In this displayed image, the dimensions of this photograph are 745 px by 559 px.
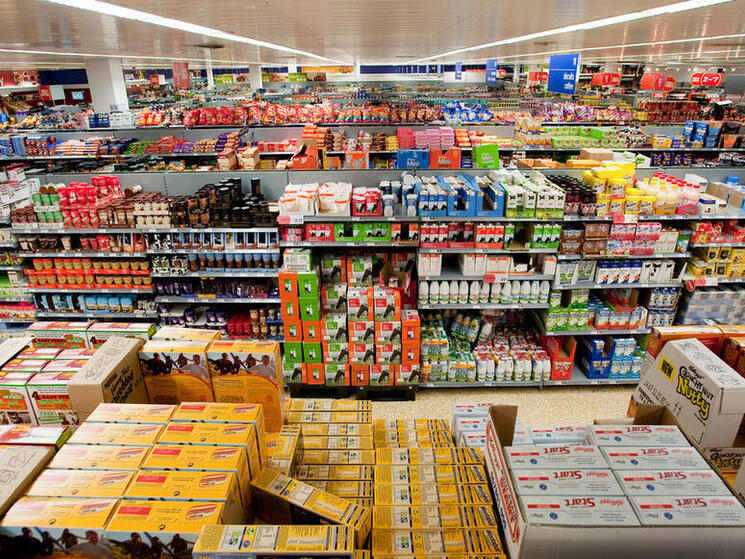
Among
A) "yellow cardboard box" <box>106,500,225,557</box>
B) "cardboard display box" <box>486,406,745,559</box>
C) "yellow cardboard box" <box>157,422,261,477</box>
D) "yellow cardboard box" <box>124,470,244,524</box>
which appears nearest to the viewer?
"cardboard display box" <box>486,406,745,559</box>

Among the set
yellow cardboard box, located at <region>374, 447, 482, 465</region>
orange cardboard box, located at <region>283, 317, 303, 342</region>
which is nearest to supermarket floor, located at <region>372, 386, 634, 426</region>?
orange cardboard box, located at <region>283, 317, 303, 342</region>

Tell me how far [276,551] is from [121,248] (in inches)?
174

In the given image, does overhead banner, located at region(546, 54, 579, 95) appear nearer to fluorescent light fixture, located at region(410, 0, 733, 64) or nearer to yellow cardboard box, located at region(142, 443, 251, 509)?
fluorescent light fixture, located at region(410, 0, 733, 64)

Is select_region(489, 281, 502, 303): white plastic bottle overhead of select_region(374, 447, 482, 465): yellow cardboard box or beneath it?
beneath

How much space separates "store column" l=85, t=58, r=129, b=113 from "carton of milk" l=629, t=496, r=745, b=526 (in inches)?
589

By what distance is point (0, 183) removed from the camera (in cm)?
539

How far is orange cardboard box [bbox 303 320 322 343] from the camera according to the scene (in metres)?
4.57

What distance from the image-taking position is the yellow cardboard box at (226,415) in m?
2.09

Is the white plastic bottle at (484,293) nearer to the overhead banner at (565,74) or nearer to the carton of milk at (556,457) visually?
the carton of milk at (556,457)

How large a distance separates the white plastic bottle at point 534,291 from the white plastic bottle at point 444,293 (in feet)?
2.83

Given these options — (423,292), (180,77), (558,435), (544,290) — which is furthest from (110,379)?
(180,77)

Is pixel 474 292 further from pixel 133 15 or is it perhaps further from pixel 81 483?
pixel 133 15

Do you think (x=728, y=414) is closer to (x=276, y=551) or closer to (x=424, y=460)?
(x=424, y=460)

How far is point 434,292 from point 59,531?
3.69 metres
